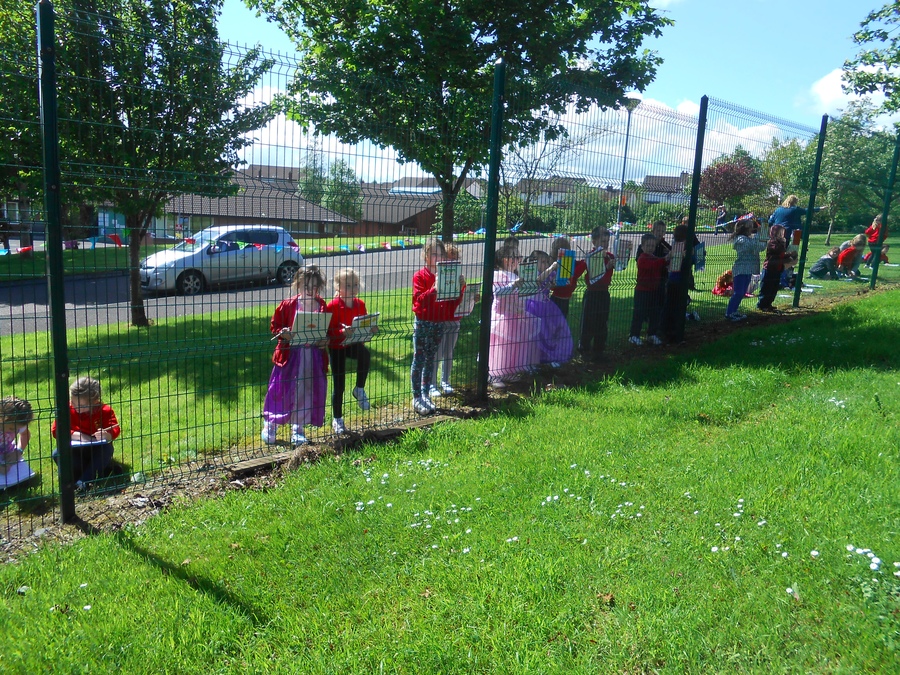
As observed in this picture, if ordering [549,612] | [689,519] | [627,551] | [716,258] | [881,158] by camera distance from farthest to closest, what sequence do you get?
1. [881,158]
2. [716,258]
3. [689,519]
4. [627,551]
5. [549,612]

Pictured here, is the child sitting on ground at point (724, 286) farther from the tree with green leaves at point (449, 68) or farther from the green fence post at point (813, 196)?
the tree with green leaves at point (449, 68)

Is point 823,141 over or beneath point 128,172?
over

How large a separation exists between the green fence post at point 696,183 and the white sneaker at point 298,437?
18.9 ft

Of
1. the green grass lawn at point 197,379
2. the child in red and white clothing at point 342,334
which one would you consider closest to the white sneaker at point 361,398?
the child in red and white clothing at point 342,334

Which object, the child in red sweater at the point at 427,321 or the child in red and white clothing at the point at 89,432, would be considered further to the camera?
the child in red sweater at the point at 427,321

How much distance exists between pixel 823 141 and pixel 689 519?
1029cm

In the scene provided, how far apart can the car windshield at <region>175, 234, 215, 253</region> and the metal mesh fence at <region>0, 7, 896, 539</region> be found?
22mm

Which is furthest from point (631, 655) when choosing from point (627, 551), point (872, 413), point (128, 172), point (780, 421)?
point (128, 172)

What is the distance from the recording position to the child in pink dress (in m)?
6.94

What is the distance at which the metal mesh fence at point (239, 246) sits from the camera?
174 inches

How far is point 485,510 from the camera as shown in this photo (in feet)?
13.5

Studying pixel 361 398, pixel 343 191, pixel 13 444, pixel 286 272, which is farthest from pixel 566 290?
pixel 13 444

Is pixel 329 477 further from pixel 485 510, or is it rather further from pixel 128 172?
pixel 128 172

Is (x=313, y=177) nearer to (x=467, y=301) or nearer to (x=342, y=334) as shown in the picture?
(x=342, y=334)
